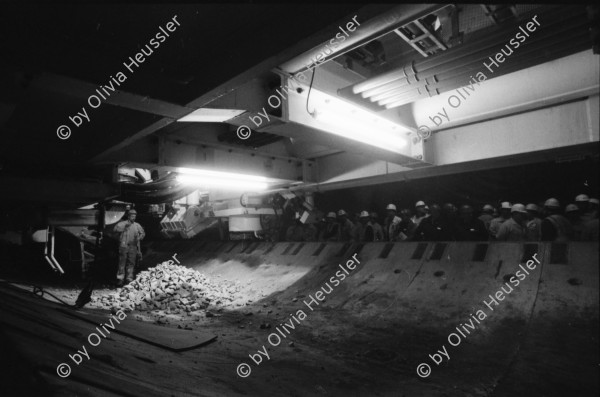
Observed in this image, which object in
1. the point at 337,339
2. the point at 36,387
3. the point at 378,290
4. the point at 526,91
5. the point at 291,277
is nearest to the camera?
the point at 36,387

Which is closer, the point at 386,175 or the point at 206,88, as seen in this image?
the point at 206,88

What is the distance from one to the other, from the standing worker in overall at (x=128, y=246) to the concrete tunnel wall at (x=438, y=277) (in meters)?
3.25

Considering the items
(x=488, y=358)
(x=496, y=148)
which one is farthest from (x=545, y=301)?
(x=496, y=148)

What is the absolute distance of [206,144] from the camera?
533 cm

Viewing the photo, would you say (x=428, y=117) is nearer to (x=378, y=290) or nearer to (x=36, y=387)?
(x=378, y=290)

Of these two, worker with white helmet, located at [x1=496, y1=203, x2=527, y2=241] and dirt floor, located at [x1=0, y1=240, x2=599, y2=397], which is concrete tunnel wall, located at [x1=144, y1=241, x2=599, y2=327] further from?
worker with white helmet, located at [x1=496, y1=203, x2=527, y2=241]

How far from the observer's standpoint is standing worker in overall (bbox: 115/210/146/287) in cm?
848

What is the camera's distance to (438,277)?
4.99 m

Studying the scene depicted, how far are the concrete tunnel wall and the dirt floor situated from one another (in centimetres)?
3

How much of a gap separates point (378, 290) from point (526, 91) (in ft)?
11.1

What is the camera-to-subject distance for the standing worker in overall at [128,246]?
8481mm
